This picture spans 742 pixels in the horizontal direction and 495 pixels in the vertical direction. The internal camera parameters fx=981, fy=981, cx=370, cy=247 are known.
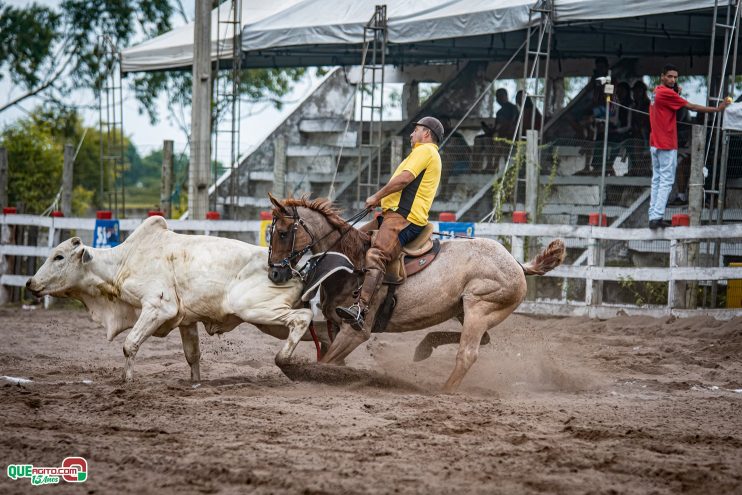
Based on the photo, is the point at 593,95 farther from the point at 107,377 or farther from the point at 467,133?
the point at 107,377

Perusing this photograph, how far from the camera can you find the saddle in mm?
8859

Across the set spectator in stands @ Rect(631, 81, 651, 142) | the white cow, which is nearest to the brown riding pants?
the white cow

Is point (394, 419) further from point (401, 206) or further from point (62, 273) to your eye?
point (62, 273)

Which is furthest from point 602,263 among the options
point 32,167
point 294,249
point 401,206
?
point 32,167

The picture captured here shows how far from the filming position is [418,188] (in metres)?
8.88

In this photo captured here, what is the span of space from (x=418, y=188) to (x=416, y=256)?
0.62 m

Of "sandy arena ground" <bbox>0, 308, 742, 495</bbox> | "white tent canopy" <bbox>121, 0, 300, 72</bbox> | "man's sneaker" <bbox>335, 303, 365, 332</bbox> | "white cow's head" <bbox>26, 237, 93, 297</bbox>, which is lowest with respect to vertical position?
"sandy arena ground" <bbox>0, 308, 742, 495</bbox>

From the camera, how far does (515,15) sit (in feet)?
50.6

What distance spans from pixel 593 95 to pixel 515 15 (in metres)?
3.49

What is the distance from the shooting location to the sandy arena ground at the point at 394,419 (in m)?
5.47

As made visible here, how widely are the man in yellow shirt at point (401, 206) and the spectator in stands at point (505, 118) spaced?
33.2ft

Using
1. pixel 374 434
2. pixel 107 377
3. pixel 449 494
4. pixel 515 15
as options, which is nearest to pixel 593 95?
pixel 515 15

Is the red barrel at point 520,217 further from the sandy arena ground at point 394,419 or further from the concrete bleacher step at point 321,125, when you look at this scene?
the concrete bleacher step at point 321,125

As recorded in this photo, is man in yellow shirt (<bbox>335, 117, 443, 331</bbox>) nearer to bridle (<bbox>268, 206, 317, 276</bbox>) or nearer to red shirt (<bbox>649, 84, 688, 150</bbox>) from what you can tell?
bridle (<bbox>268, 206, 317, 276</bbox>)
